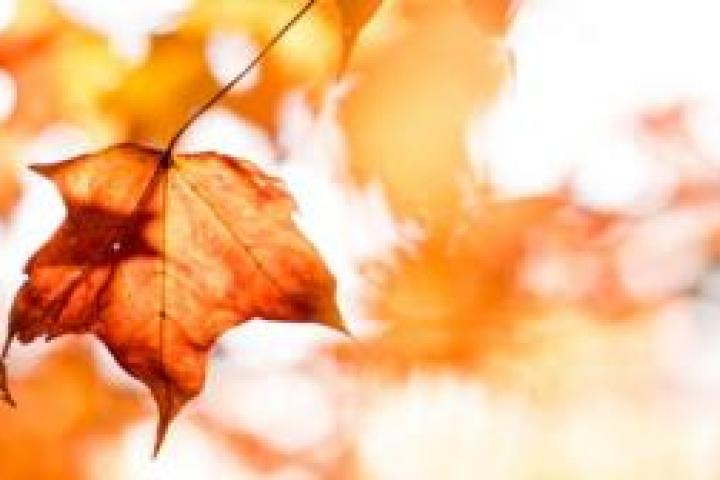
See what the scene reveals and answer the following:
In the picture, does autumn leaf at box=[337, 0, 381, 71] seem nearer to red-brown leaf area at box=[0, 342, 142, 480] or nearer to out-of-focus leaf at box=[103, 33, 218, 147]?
out-of-focus leaf at box=[103, 33, 218, 147]

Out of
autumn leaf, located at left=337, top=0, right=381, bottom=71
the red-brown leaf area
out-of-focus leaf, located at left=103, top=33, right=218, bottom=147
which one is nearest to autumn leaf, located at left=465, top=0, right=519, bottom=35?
autumn leaf, located at left=337, top=0, right=381, bottom=71

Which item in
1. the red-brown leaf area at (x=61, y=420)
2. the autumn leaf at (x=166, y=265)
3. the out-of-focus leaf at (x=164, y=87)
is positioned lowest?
the red-brown leaf area at (x=61, y=420)

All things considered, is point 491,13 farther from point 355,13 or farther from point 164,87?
point 164,87

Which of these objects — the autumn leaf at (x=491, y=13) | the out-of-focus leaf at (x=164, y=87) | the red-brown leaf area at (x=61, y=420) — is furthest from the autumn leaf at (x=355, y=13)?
the red-brown leaf area at (x=61, y=420)

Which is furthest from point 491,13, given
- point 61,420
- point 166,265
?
point 61,420

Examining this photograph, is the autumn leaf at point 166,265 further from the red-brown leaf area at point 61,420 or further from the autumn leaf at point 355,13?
the red-brown leaf area at point 61,420
